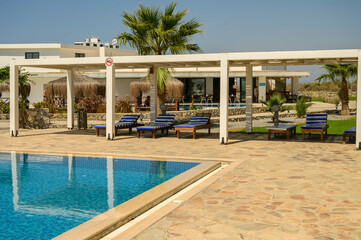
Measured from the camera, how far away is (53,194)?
740 cm

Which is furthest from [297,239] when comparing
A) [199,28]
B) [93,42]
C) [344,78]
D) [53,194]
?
[93,42]

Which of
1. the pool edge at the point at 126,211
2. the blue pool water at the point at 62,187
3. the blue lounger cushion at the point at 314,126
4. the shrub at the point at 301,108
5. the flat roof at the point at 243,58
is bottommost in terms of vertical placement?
the blue pool water at the point at 62,187

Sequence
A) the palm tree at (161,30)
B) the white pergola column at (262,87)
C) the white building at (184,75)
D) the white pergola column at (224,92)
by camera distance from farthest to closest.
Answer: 1. the white pergola column at (262,87)
2. the white building at (184,75)
3. the palm tree at (161,30)
4. the white pergola column at (224,92)

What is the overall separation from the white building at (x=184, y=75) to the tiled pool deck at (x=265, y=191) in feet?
69.0

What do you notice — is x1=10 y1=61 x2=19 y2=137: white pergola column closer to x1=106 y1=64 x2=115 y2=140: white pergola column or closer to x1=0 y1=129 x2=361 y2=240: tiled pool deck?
x1=0 y1=129 x2=361 y2=240: tiled pool deck

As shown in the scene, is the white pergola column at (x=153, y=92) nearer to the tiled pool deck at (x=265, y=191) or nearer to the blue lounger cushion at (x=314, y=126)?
the tiled pool deck at (x=265, y=191)

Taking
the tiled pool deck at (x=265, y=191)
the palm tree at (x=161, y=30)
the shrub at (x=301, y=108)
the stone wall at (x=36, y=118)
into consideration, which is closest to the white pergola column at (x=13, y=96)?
the tiled pool deck at (x=265, y=191)

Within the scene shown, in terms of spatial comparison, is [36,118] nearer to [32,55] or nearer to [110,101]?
[110,101]

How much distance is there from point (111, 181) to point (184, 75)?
25795 millimetres

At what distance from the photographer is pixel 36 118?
1908 cm

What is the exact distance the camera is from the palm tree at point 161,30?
17.3m

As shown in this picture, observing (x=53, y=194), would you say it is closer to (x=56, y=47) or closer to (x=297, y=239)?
(x=297, y=239)

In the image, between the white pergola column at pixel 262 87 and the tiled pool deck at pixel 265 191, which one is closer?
the tiled pool deck at pixel 265 191

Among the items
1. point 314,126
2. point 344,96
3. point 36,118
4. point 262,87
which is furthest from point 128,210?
point 262,87
